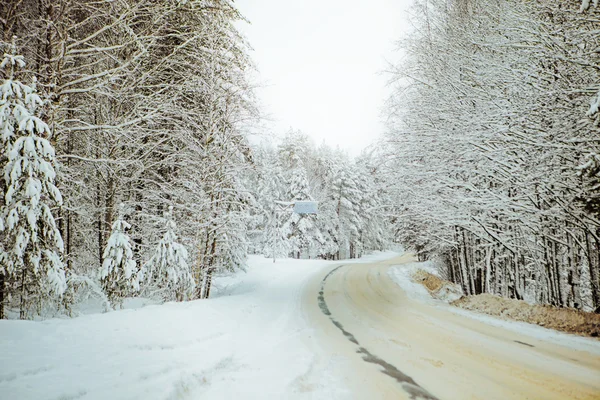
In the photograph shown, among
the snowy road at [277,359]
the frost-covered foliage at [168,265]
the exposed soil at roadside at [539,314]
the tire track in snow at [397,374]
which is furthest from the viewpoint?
the frost-covered foliage at [168,265]

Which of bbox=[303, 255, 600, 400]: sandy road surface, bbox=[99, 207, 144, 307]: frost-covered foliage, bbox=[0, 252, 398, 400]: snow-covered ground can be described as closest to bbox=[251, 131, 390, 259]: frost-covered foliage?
bbox=[99, 207, 144, 307]: frost-covered foliage

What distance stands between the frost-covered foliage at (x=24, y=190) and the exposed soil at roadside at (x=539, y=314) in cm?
1112

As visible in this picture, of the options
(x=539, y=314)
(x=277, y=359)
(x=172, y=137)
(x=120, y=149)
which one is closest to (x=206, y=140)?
(x=172, y=137)

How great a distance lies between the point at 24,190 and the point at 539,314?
12219 millimetres

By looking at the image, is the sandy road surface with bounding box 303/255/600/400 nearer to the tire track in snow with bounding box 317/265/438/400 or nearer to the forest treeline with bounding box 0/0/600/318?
the tire track in snow with bounding box 317/265/438/400

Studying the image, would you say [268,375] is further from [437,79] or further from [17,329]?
[437,79]

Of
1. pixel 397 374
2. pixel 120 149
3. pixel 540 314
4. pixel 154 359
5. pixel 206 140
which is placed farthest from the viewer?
pixel 206 140

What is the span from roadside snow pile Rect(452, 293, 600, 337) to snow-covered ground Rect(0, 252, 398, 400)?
19.9 feet

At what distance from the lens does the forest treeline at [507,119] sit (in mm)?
5922

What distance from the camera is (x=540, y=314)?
7355 mm

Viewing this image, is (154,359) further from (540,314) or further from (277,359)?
(540,314)

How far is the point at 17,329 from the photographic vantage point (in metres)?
3.83

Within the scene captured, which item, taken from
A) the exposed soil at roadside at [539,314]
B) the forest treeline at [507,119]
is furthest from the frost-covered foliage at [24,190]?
the exposed soil at roadside at [539,314]

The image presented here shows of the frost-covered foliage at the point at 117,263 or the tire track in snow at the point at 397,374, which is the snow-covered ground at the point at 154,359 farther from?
the frost-covered foliage at the point at 117,263
